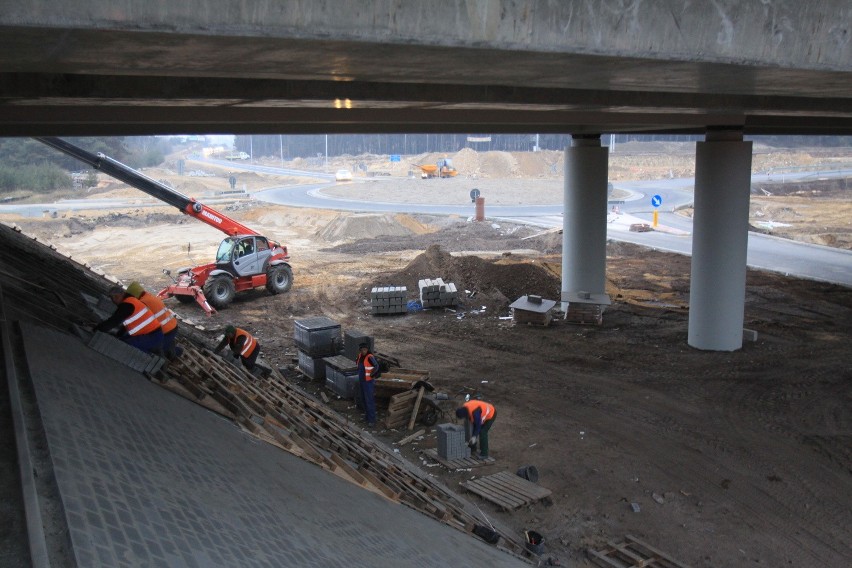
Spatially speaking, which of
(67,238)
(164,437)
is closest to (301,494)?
(164,437)

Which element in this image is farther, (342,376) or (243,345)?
(342,376)

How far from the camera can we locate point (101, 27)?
4.54 metres

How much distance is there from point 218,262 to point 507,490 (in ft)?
53.3

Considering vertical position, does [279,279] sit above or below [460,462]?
above

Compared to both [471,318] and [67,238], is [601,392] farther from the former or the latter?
[67,238]

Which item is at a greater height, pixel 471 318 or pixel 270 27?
pixel 270 27

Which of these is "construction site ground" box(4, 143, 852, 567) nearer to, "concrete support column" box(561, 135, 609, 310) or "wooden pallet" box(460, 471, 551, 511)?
"wooden pallet" box(460, 471, 551, 511)

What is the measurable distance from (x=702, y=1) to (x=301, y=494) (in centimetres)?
578

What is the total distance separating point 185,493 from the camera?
18.2 ft

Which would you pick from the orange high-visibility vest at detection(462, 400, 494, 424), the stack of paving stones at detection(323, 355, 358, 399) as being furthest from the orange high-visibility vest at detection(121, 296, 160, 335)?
the stack of paving stones at detection(323, 355, 358, 399)

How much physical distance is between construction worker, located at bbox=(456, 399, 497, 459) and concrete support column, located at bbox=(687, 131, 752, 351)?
894 centimetres

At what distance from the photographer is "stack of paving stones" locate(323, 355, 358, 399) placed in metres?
15.2

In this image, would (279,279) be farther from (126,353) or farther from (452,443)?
(126,353)

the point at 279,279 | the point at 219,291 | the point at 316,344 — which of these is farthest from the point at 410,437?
the point at 279,279
